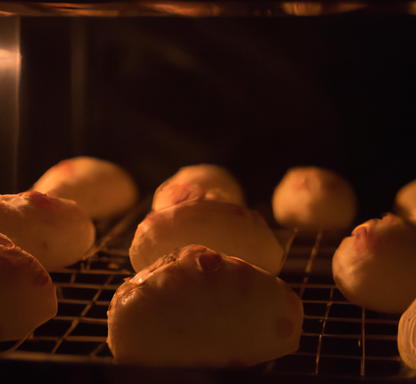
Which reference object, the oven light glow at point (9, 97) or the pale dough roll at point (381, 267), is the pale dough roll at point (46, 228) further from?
the pale dough roll at point (381, 267)

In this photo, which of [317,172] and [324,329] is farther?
[317,172]

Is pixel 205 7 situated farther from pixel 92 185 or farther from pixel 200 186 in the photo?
pixel 92 185

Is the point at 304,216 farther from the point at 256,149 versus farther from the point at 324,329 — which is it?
the point at 324,329

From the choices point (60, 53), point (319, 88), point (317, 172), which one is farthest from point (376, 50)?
point (60, 53)

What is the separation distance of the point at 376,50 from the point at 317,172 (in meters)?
0.29

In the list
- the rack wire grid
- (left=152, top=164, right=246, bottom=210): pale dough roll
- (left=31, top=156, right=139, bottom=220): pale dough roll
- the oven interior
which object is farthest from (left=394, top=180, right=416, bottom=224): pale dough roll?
(left=31, top=156, right=139, bottom=220): pale dough roll

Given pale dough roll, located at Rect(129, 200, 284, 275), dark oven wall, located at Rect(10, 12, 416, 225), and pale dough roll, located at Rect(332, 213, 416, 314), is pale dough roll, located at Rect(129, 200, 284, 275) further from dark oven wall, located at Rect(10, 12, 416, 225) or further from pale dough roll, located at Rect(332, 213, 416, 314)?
dark oven wall, located at Rect(10, 12, 416, 225)

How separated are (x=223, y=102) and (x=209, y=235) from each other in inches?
19.7

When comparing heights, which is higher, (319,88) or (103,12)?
(103,12)

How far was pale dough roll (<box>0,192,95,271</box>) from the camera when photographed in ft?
2.65

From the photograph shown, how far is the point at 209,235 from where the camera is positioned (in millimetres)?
776

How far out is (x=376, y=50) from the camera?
1060 mm

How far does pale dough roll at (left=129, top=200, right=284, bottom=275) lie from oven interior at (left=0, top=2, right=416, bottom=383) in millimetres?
138

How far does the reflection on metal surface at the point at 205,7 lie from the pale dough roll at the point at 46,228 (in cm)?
31
